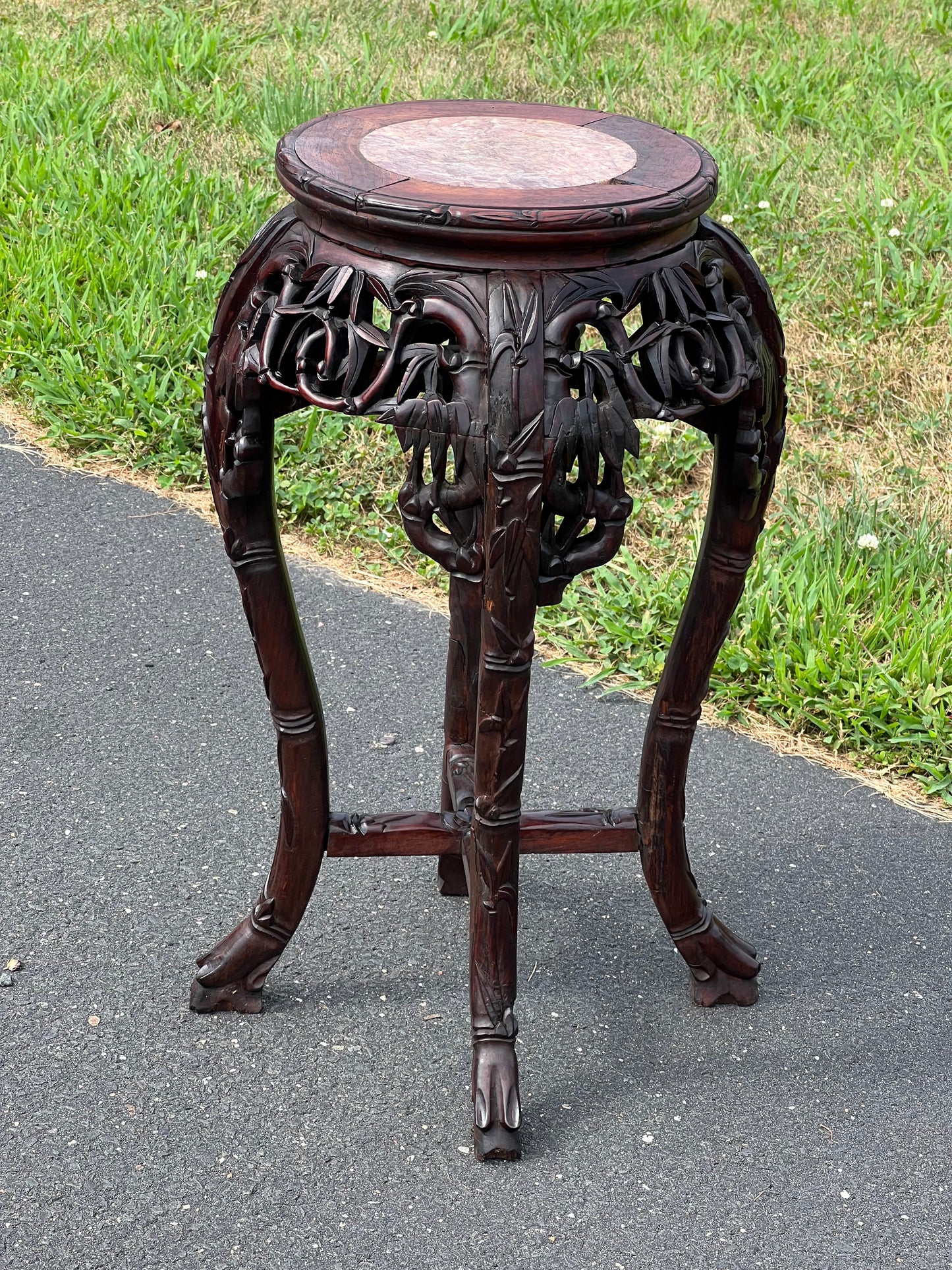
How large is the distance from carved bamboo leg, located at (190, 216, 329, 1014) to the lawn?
111 cm

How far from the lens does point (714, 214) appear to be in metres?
4.32

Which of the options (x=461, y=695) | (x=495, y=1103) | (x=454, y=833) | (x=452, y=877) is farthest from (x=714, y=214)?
(x=495, y=1103)

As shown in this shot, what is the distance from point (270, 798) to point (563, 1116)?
0.90 m

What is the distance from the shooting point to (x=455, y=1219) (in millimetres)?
1772

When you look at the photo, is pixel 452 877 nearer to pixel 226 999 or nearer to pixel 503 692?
pixel 226 999

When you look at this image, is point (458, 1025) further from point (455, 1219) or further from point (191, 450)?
point (191, 450)

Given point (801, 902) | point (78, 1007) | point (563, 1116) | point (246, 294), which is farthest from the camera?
point (801, 902)

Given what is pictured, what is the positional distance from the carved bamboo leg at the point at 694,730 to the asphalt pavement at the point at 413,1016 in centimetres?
10

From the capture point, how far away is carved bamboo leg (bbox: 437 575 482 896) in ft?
7.00

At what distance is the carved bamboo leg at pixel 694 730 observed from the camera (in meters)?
1.84

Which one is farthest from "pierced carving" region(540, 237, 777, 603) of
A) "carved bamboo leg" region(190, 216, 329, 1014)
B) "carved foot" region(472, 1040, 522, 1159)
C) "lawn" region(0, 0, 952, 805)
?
"lawn" region(0, 0, 952, 805)

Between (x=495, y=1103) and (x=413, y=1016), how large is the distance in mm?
284

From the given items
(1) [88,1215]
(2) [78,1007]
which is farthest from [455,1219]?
(2) [78,1007]

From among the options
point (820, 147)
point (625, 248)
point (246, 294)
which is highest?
point (625, 248)
